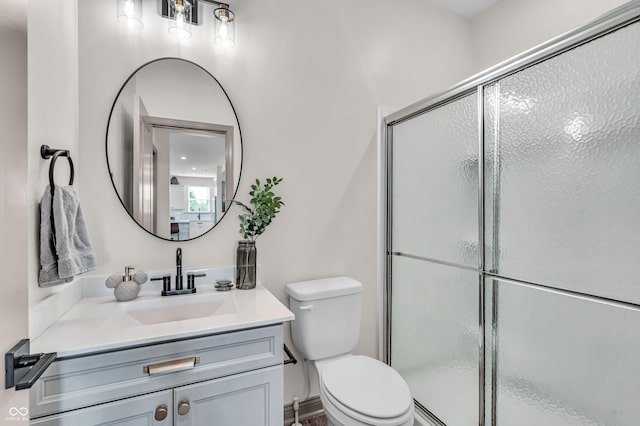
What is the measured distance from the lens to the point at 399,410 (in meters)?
1.24

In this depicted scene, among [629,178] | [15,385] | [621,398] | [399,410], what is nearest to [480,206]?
[629,178]

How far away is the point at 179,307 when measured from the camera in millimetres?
1411

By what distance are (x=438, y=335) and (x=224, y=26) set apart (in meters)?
2.03

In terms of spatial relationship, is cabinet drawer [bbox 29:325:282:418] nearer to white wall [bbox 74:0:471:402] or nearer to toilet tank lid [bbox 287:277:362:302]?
toilet tank lid [bbox 287:277:362:302]

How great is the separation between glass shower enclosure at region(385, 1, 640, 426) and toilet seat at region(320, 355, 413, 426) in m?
0.43

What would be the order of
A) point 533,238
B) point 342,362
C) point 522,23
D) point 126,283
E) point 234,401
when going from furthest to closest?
1. point 522,23
2. point 342,362
3. point 126,283
4. point 533,238
5. point 234,401

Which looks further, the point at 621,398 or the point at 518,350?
the point at 518,350

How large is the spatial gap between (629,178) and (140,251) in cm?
195

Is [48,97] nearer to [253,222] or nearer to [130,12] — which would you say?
[130,12]

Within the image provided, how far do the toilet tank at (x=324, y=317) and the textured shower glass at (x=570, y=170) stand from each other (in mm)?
752

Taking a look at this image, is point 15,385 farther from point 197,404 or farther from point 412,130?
point 412,130

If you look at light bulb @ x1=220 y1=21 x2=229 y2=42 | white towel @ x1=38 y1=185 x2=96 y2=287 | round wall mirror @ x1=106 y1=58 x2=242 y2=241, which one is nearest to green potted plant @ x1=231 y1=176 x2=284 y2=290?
round wall mirror @ x1=106 y1=58 x2=242 y2=241

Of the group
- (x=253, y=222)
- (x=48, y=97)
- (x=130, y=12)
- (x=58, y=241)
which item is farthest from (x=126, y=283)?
(x=130, y=12)

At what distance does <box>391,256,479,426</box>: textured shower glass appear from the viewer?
1.53 m
